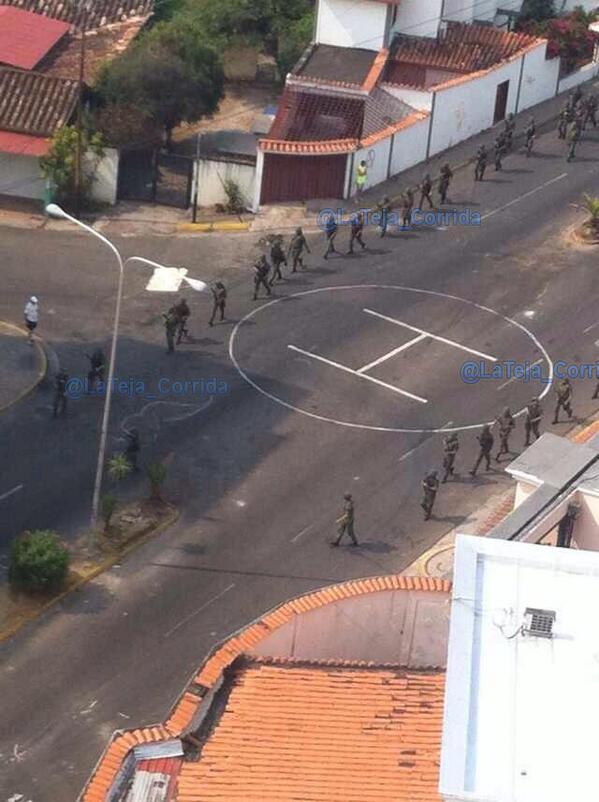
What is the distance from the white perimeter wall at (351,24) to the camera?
65938 mm

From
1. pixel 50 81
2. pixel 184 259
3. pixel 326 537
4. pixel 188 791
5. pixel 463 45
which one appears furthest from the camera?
pixel 463 45

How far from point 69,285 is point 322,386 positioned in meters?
9.68

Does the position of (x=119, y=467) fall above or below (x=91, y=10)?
below

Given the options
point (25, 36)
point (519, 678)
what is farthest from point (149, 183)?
point (519, 678)

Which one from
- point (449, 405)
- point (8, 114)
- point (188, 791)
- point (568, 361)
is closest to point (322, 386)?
point (449, 405)

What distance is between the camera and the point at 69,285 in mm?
53719

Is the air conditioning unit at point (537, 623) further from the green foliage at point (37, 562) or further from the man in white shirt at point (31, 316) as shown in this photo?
the man in white shirt at point (31, 316)

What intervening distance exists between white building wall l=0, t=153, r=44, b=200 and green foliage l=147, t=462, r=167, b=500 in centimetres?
1910

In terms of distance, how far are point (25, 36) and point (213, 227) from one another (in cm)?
1262

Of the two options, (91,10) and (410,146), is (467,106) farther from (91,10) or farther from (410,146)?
(91,10)

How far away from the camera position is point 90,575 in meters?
39.7

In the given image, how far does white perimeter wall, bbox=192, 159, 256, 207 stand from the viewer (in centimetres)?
5931

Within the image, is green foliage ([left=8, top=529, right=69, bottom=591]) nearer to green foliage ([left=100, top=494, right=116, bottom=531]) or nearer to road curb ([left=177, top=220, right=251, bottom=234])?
green foliage ([left=100, top=494, right=116, bottom=531])

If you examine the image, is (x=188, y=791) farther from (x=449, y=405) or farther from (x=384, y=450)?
(x=449, y=405)
